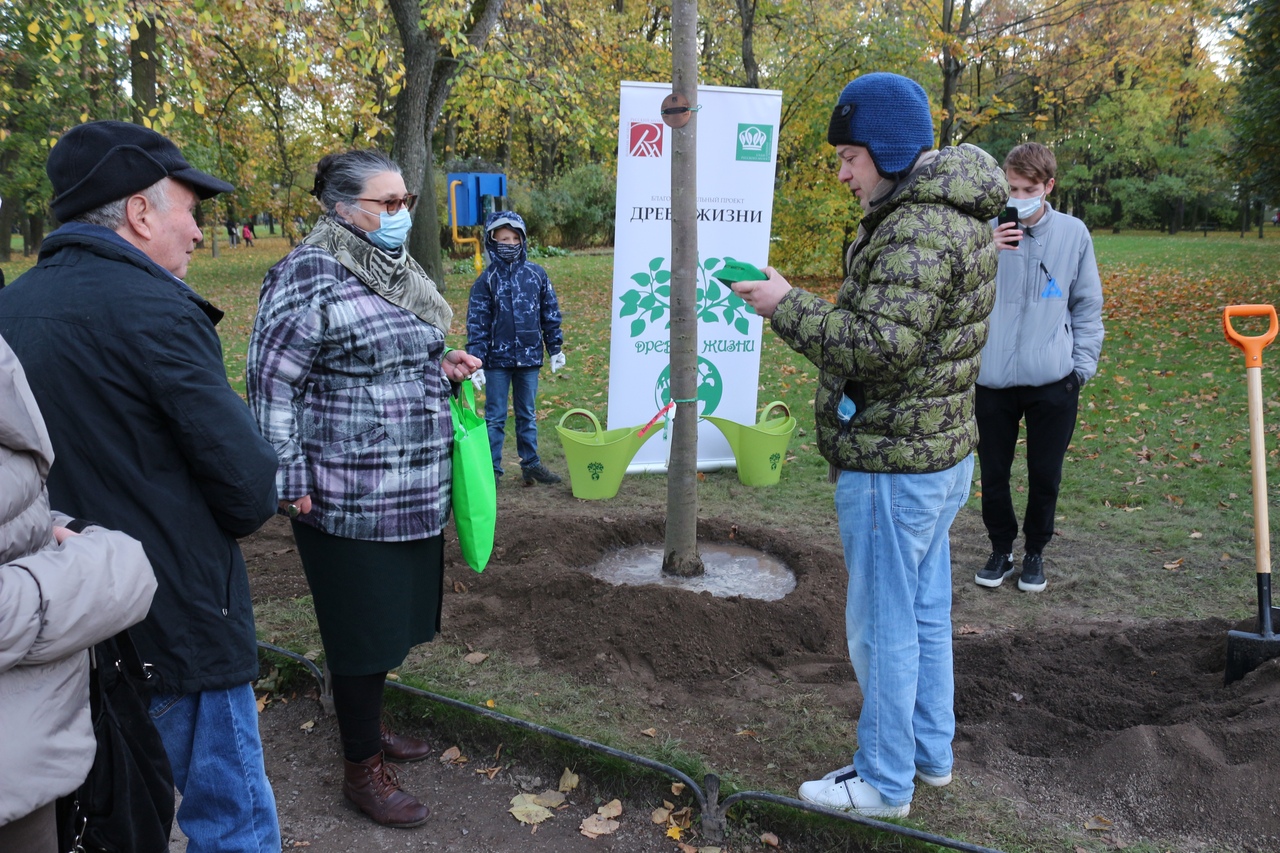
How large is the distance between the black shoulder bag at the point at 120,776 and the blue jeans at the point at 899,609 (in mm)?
1886

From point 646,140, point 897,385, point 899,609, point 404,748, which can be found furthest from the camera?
point 646,140

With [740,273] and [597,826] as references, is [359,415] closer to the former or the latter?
[740,273]

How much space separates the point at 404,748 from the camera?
3543 millimetres

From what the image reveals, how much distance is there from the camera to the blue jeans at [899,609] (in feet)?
9.15

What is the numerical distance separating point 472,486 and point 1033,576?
3.25 m

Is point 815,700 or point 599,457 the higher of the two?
point 599,457

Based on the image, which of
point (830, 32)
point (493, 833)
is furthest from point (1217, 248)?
point (493, 833)

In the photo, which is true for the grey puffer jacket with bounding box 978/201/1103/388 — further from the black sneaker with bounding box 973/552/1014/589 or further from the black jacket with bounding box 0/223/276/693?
the black jacket with bounding box 0/223/276/693

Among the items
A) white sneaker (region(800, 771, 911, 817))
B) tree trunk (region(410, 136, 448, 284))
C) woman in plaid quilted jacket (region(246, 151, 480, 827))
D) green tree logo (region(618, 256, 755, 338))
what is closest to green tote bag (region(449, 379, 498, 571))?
woman in plaid quilted jacket (region(246, 151, 480, 827))

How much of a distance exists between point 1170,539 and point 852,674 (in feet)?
9.28

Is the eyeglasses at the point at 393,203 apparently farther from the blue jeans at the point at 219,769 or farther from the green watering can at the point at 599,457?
the green watering can at the point at 599,457

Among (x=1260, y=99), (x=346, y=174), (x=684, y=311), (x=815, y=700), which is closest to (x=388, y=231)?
(x=346, y=174)

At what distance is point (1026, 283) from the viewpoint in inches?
188

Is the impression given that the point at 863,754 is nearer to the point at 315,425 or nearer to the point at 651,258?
the point at 315,425
